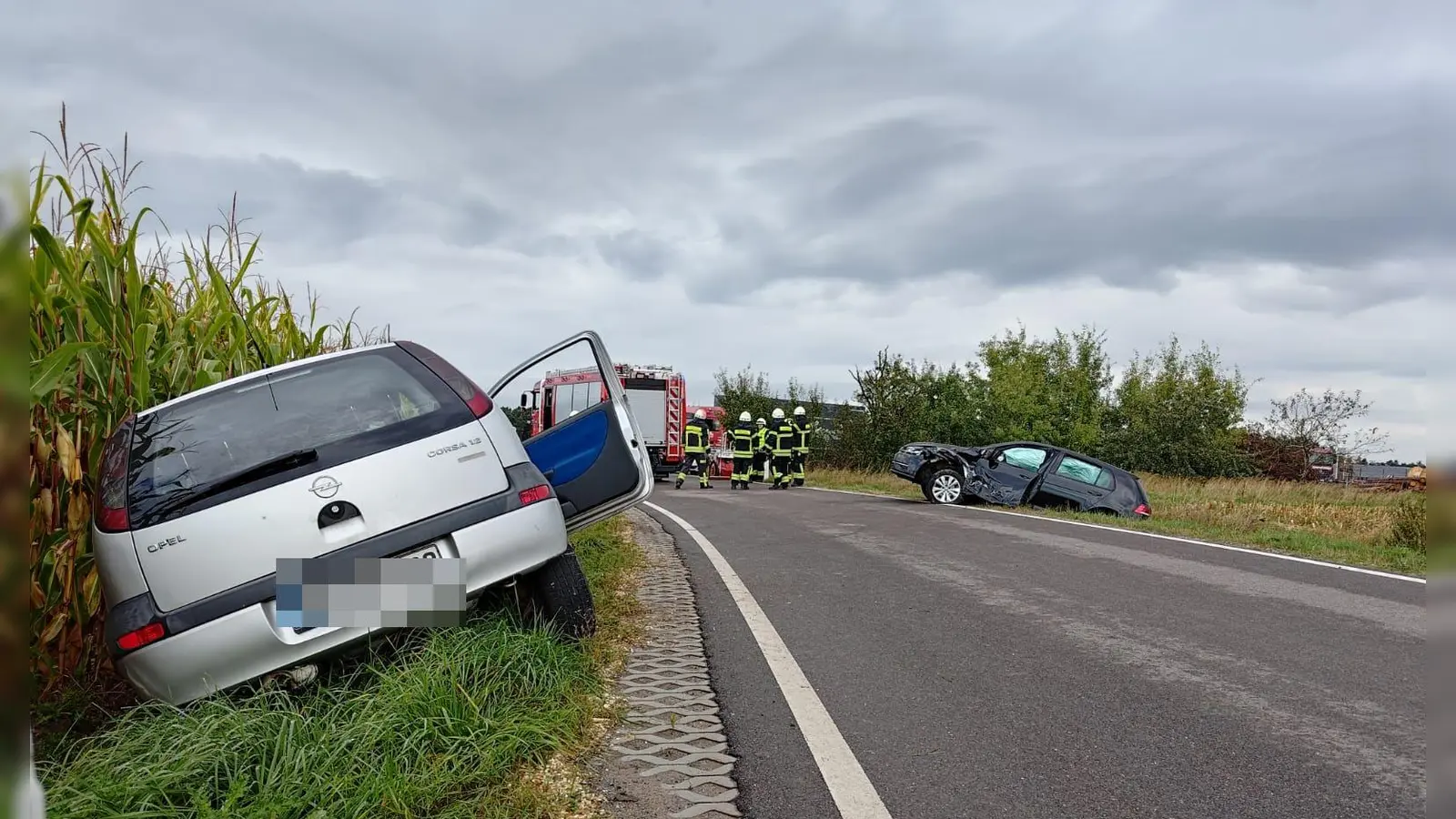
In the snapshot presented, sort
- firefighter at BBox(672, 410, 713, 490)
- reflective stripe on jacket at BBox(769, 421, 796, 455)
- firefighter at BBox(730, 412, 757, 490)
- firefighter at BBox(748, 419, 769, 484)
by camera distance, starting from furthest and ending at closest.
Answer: firefighter at BBox(672, 410, 713, 490), firefighter at BBox(748, 419, 769, 484), firefighter at BBox(730, 412, 757, 490), reflective stripe on jacket at BBox(769, 421, 796, 455)

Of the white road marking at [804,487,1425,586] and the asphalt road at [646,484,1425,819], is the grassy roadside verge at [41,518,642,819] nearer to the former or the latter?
the asphalt road at [646,484,1425,819]

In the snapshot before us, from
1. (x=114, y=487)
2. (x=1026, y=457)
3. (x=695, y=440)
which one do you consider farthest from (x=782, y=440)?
(x=114, y=487)

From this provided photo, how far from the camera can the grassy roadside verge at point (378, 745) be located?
3137 mm

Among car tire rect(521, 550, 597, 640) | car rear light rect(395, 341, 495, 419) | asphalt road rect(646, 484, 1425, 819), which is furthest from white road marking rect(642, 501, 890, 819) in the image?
car rear light rect(395, 341, 495, 419)

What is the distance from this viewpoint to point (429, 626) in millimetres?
4246

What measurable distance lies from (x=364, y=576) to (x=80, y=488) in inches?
63.7

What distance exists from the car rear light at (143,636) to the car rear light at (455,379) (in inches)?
60.2

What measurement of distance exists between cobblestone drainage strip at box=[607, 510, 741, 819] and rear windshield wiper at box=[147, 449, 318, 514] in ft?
5.70

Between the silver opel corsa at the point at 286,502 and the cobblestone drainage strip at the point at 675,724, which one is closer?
the cobblestone drainage strip at the point at 675,724

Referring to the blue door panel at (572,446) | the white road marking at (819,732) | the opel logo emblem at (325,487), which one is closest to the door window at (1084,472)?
the white road marking at (819,732)

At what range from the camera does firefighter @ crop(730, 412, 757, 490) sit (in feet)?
75.6

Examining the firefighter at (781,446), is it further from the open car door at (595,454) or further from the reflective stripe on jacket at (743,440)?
the open car door at (595,454)

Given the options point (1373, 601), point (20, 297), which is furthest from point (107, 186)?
point (1373, 601)

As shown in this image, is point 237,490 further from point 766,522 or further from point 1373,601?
point 766,522
